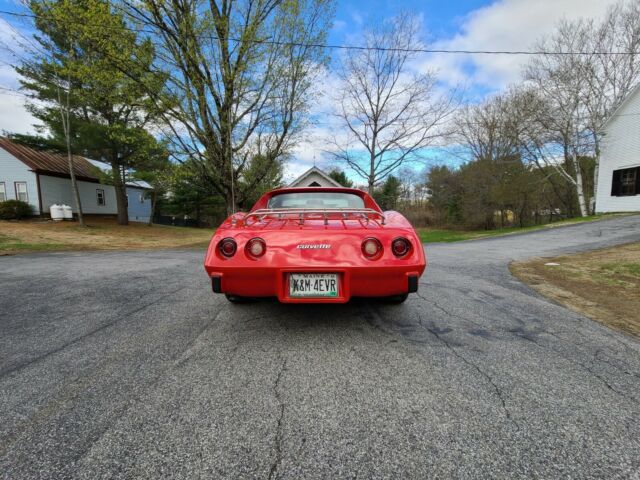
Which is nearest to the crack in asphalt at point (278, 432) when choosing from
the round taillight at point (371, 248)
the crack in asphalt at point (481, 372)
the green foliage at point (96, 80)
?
the round taillight at point (371, 248)

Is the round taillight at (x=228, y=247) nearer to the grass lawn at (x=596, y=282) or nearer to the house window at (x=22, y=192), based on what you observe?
the grass lawn at (x=596, y=282)

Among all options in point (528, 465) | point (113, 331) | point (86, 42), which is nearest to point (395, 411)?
point (528, 465)

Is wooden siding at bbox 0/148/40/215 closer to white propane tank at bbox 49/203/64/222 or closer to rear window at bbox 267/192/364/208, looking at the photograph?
white propane tank at bbox 49/203/64/222

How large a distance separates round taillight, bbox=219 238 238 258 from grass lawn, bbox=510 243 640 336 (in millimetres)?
3588

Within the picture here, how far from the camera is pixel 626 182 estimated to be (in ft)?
50.3

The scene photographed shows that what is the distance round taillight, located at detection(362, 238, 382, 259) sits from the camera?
96.5 inches

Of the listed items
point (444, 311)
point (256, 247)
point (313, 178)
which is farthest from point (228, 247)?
point (313, 178)

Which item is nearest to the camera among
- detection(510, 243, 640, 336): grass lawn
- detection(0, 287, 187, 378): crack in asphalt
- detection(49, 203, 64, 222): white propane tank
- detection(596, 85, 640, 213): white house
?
detection(0, 287, 187, 378): crack in asphalt

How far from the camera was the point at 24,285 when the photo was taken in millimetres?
4469

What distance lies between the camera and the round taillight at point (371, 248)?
2451 mm

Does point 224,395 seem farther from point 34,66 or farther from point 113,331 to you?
point 34,66

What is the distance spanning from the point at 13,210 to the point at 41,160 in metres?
4.40

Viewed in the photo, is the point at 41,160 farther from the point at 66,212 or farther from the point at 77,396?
the point at 77,396

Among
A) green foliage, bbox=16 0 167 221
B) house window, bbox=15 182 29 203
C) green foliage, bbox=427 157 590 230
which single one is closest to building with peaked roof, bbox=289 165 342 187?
green foliage, bbox=16 0 167 221
